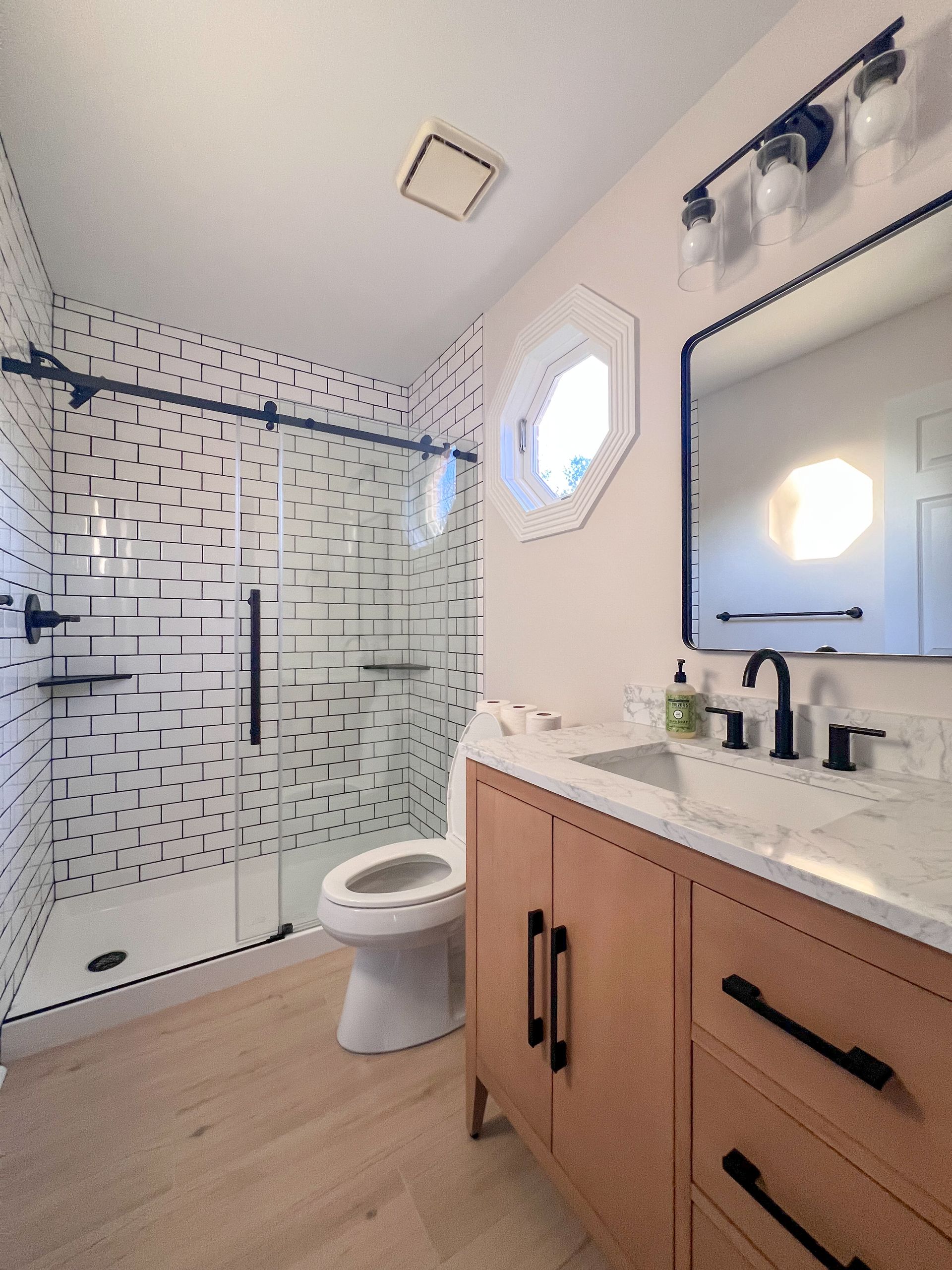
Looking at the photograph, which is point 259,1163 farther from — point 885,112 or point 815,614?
point 885,112

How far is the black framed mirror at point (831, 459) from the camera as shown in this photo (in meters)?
0.94

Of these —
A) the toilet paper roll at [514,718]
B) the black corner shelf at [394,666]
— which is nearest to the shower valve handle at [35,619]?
the black corner shelf at [394,666]

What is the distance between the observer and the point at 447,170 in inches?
60.0

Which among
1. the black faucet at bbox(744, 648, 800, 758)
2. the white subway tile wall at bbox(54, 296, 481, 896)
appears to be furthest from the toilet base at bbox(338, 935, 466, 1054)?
the black faucet at bbox(744, 648, 800, 758)

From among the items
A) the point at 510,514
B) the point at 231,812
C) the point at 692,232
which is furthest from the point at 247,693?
the point at 692,232

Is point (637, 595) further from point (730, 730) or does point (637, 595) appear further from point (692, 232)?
point (692, 232)

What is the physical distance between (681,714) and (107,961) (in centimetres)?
215

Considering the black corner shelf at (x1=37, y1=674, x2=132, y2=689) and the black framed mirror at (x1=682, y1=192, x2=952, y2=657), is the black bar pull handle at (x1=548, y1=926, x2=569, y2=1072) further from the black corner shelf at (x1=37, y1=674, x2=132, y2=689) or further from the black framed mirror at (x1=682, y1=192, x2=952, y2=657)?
the black corner shelf at (x1=37, y1=674, x2=132, y2=689)

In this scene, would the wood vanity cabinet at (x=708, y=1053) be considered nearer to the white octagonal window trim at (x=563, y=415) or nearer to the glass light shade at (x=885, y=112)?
the white octagonal window trim at (x=563, y=415)

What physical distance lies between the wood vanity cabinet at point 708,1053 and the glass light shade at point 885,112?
50.9 inches

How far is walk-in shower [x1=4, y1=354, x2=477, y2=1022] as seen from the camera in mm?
1991

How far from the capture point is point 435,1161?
3.93 feet

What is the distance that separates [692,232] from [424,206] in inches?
35.5

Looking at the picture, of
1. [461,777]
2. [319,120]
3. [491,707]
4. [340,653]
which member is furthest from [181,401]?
[461,777]
